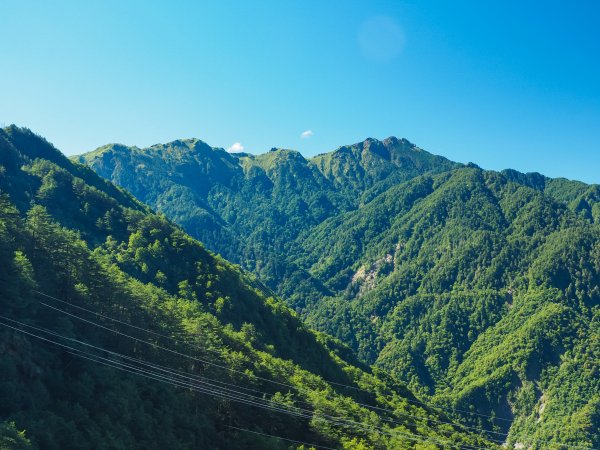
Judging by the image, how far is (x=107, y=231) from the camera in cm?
12194

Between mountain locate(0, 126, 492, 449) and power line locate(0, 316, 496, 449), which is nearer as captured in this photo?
mountain locate(0, 126, 492, 449)

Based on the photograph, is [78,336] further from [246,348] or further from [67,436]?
[246,348]

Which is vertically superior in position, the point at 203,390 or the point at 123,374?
the point at 123,374

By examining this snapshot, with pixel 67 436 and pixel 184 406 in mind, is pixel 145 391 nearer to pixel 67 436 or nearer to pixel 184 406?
pixel 184 406

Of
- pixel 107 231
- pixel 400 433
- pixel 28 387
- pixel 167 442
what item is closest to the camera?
pixel 28 387

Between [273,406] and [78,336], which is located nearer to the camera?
[78,336]

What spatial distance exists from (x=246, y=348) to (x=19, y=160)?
328 feet

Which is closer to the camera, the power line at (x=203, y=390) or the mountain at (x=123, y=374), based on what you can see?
the mountain at (x=123, y=374)

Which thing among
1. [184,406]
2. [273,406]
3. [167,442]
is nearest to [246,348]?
[273,406]


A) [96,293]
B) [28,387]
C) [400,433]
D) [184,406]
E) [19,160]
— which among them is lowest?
[400,433]

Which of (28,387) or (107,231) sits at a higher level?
(107,231)

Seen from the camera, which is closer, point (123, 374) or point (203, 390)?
point (123, 374)

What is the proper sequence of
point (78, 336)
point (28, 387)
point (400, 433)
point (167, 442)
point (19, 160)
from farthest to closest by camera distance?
point (19, 160), point (400, 433), point (78, 336), point (167, 442), point (28, 387)

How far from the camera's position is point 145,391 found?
163ft
